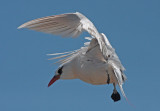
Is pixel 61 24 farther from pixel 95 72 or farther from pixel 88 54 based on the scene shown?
pixel 95 72

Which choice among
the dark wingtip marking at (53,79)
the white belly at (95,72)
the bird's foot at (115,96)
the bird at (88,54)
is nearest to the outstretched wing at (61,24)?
the bird at (88,54)

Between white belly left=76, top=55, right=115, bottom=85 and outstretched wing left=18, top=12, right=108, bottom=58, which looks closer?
outstretched wing left=18, top=12, right=108, bottom=58

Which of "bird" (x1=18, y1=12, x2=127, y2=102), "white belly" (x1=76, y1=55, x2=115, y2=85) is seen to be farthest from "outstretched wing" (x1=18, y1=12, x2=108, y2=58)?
"white belly" (x1=76, y1=55, x2=115, y2=85)

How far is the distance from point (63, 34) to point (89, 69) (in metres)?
1.13

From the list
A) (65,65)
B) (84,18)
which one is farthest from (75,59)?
(84,18)

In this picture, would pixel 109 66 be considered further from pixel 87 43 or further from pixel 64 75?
pixel 64 75

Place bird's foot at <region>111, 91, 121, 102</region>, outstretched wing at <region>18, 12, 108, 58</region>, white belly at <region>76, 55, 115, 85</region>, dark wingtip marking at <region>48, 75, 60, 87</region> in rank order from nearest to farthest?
outstretched wing at <region>18, 12, 108, 58</region> < white belly at <region>76, 55, 115, 85</region> < bird's foot at <region>111, 91, 121, 102</region> < dark wingtip marking at <region>48, 75, 60, 87</region>

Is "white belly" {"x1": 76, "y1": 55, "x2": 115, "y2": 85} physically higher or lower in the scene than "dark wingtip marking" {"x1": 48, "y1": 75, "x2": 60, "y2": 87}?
lower

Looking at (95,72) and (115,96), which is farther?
(115,96)

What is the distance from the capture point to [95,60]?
43.0ft

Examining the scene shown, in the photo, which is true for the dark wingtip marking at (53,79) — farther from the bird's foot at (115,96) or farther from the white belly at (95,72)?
the white belly at (95,72)

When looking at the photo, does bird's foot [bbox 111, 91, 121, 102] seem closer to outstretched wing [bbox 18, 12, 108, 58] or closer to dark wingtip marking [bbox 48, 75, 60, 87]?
outstretched wing [bbox 18, 12, 108, 58]

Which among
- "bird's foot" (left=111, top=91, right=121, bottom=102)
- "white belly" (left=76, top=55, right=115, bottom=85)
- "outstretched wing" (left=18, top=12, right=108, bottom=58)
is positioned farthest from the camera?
"bird's foot" (left=111, top=91, right=121, bottom=102)

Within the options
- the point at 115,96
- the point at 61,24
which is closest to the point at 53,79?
the point at 115,96
